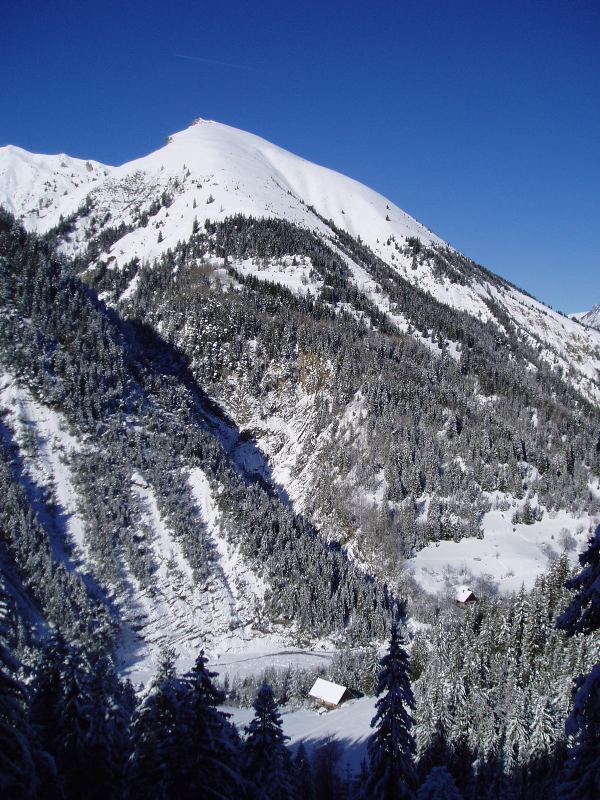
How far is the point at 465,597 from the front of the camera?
6969cm

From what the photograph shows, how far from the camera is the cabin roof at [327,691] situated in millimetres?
57281

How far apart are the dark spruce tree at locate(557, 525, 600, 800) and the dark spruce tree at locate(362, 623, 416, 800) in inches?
465

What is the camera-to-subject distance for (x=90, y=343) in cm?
8938

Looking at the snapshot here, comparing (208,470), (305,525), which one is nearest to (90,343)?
(208,470)

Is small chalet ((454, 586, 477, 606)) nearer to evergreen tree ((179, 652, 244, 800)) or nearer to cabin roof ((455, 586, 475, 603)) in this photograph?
cabin roof ((455, 586, 475, 603))

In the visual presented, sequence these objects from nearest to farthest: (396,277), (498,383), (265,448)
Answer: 1. (265,448)
2. (498,383)
3. (396,277)

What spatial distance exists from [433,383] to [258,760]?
9536 centimetres

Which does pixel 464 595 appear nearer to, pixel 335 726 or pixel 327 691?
pixel 327 691

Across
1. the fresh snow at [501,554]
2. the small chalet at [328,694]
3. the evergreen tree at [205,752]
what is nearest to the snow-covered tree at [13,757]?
the evergreen tree at [205,752]

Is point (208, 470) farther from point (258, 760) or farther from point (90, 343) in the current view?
point (258, 760)

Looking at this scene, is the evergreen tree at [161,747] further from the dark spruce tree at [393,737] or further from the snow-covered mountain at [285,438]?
the snow-covered mountain at [285,438]

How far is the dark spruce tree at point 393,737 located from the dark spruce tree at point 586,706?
11.8m

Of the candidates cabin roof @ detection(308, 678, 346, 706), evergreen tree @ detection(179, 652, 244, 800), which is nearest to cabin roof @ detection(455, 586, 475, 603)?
cabin roof @ detection(308, 678, 346, 706)

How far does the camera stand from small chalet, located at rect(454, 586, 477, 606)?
2736 inches
